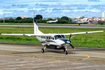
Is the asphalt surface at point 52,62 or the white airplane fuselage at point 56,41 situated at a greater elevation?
the white airplane fuselage at point 56,41

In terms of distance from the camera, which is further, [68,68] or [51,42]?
[51,42]

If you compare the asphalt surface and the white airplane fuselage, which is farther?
the white airplane fuselage

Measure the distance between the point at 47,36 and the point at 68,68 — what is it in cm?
1067

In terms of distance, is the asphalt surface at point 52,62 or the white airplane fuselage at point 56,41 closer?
the asphalt surface at point 52,62

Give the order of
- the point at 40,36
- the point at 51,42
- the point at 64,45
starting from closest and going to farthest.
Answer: the point at 64,45, the point at 51,42, the point at 40,36

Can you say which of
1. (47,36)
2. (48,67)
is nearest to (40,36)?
(47,36)

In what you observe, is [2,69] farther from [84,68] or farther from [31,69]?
[84,68]

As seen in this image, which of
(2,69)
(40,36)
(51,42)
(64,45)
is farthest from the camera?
(40,36)

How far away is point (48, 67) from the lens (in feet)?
58.0

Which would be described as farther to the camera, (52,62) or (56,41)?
(56,41)

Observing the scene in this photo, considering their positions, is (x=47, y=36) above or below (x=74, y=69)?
above

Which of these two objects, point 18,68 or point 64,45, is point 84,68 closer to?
point 18,68

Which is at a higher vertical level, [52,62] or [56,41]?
[56,41]

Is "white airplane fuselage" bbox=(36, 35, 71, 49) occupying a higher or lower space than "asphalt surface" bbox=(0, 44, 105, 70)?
higher
